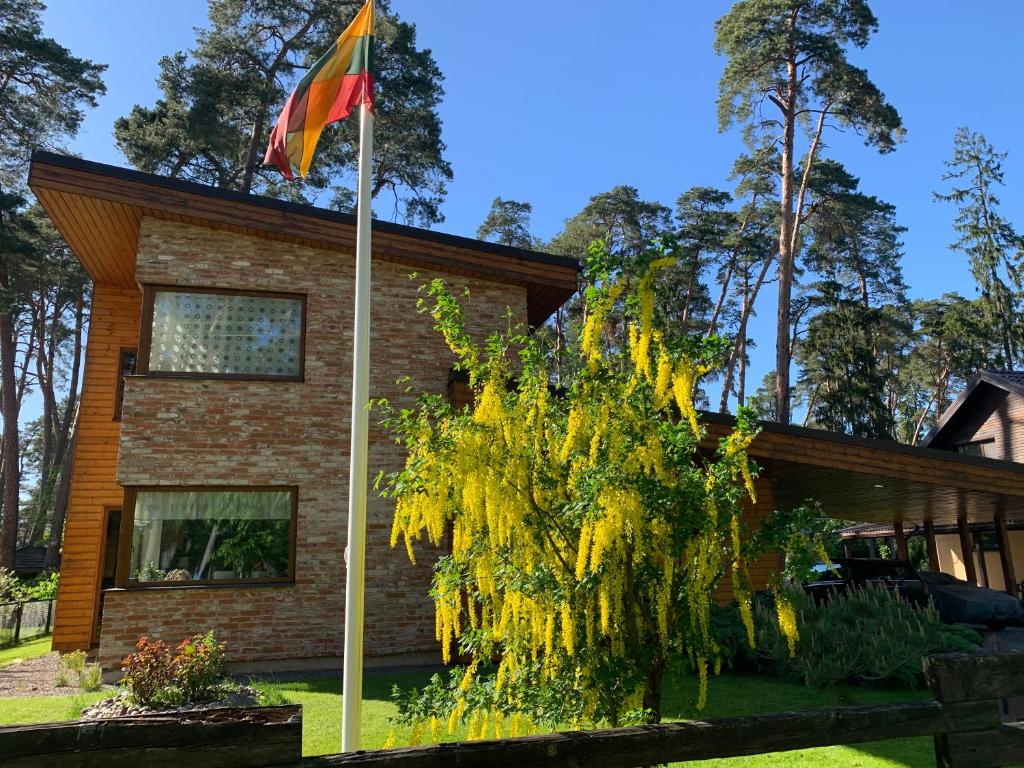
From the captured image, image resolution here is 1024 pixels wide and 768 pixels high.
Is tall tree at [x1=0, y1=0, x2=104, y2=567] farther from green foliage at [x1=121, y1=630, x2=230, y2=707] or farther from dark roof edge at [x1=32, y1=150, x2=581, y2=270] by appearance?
green foliage at [x1=121, y1=630, x2=230, y2=707]

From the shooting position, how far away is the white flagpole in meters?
5.22

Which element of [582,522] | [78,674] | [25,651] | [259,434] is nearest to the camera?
[582,522]

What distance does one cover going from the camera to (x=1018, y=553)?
25.8 metres

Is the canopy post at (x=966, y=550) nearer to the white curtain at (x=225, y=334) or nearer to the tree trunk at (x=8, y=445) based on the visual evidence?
the white curtain at (x=225, y=334)

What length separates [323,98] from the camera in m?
7.34

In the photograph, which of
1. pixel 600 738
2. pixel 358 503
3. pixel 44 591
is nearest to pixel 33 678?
pixel 358 503

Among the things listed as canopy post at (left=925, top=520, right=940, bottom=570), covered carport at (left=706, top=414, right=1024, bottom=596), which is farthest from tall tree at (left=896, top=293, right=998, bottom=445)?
covered carport at (left=706, top=414, right=1024, bottom=596)

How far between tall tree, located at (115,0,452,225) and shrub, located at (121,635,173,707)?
1914 centimetres

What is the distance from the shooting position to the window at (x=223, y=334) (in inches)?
447

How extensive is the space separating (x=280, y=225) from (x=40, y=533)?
1962 inches

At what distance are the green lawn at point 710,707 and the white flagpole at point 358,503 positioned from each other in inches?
46.8

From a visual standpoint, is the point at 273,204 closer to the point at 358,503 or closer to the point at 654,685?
the point at 358,503

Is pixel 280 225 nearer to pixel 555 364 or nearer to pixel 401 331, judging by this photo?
pixel 401 331

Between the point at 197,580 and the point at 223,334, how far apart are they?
3745 millimetres
